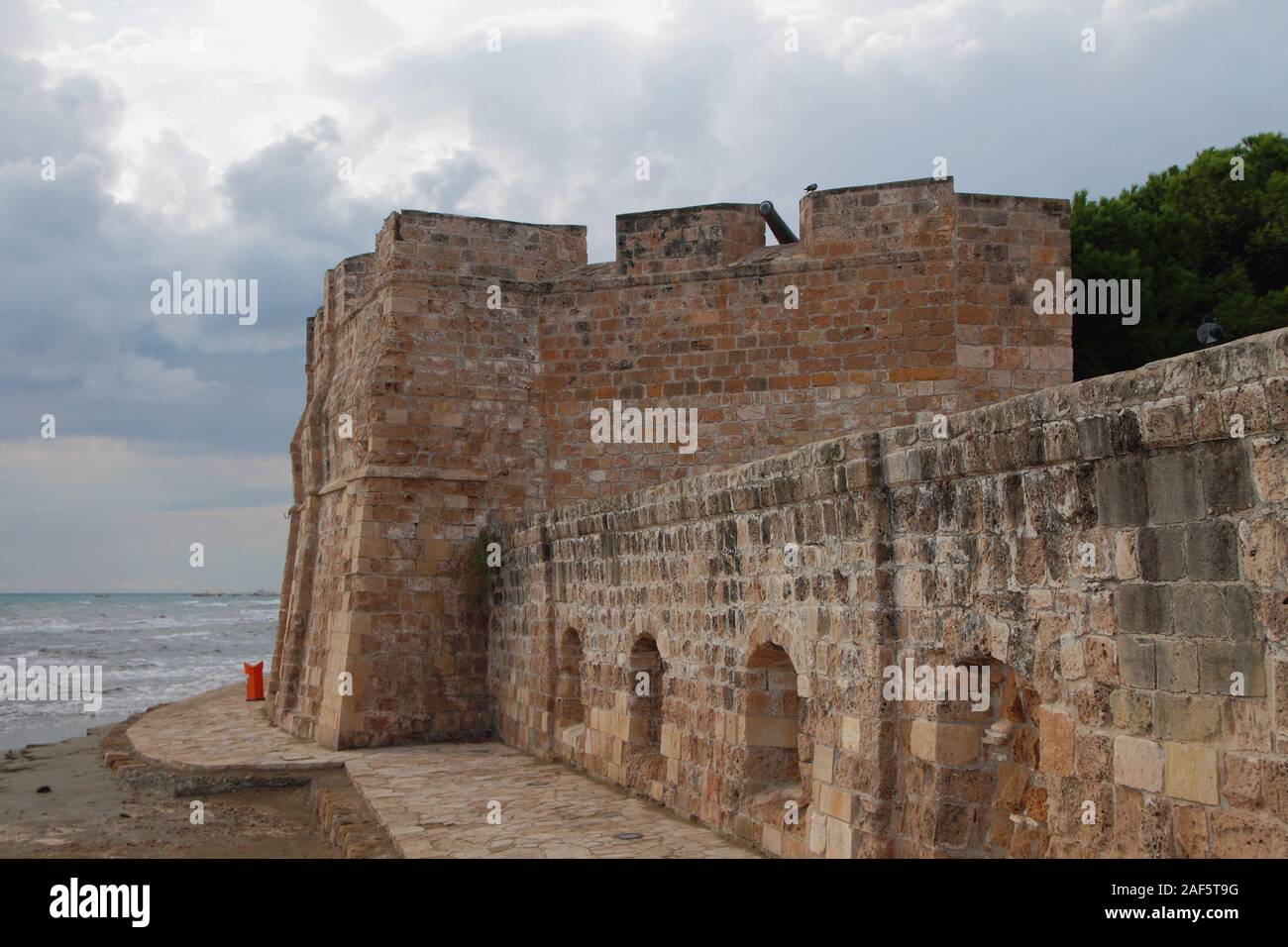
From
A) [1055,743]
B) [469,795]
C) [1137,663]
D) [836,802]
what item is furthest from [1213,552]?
[469,795]

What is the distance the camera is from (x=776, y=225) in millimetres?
14375

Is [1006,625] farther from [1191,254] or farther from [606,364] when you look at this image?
[1191,254]

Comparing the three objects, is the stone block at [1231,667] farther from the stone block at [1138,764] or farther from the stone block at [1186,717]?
the stone block at [1138,764]

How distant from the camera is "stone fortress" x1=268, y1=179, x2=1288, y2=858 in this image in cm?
429

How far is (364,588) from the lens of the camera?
13.5m

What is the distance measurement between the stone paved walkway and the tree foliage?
9.37m

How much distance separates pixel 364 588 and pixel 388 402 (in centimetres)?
204

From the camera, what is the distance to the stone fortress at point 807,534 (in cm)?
429

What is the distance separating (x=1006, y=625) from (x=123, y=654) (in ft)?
149

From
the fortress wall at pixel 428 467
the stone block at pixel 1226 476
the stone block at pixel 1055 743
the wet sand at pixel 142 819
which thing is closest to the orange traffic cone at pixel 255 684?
the wet sand at pixel 142 819

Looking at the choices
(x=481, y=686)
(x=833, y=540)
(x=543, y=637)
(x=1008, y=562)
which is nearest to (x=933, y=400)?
(x=543, y=637)

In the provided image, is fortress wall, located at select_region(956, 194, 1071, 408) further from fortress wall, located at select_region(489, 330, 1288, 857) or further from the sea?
the sea

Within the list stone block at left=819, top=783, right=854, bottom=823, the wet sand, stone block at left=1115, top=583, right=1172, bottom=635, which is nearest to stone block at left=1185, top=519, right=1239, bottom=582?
stone block at left=1115, top=583, right=1172, bottom=635

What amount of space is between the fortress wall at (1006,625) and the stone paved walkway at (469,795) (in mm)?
408
